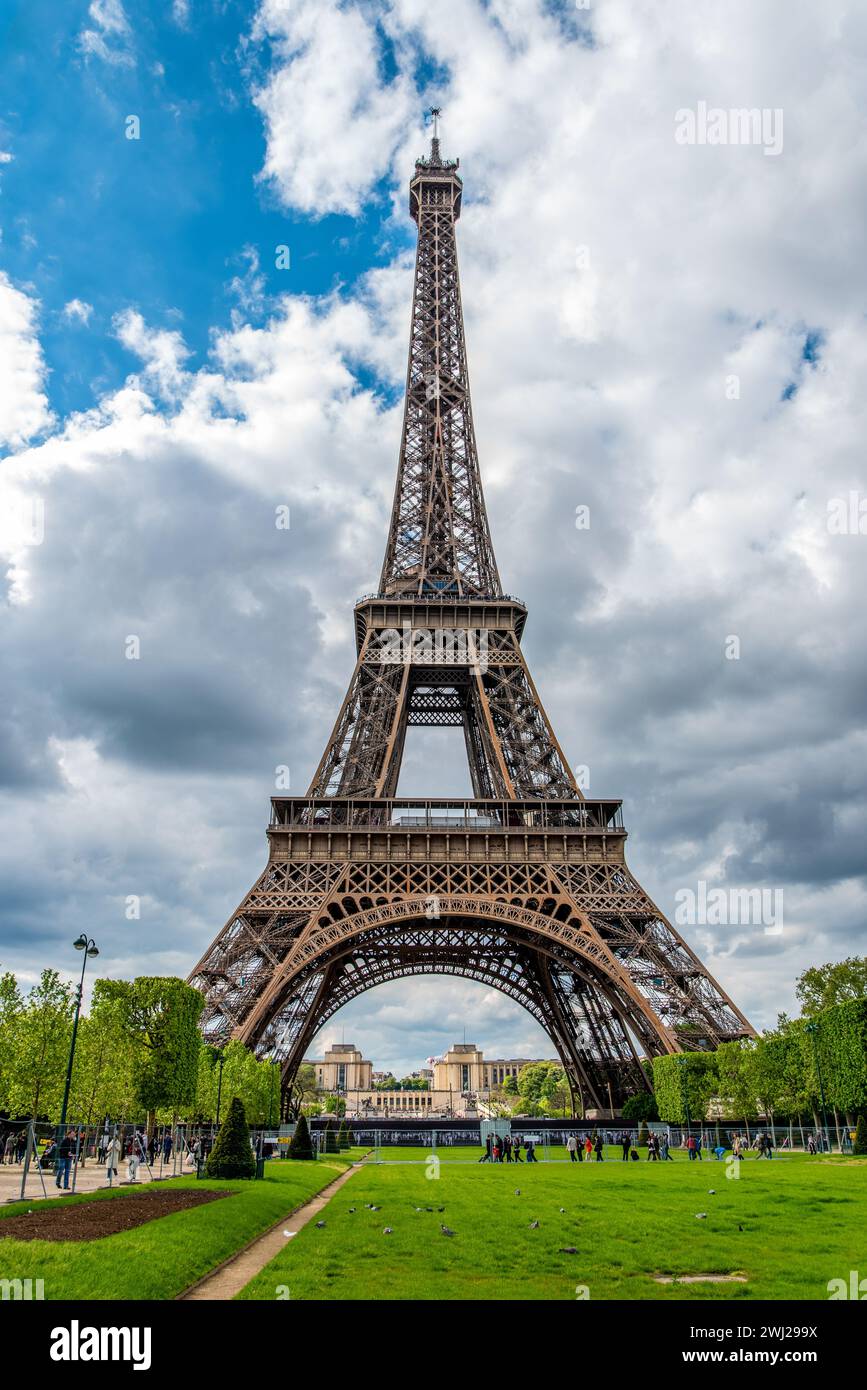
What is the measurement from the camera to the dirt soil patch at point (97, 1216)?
45.8 ft

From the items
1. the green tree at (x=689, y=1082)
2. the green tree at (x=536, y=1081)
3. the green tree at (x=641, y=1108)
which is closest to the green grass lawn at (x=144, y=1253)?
the green tree at (x=689, y=1082)

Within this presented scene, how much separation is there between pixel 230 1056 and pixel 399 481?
41.3 metres

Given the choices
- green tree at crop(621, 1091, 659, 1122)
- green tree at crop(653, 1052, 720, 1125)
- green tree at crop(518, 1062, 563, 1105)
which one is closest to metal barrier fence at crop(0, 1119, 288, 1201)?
green tree at crop(653, 1052, 720, 1125)

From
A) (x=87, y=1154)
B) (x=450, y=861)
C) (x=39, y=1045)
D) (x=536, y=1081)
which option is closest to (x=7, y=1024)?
(x=39, y=1045)

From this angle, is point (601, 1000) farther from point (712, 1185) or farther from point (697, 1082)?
point (712, 1185)

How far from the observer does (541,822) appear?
5278cm

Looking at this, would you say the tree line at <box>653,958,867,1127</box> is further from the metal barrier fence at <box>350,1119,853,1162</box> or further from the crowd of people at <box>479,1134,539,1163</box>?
the crowd of people at <box>479,1134,539,1163</box>

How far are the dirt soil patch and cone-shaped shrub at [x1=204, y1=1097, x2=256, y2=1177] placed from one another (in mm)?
4795

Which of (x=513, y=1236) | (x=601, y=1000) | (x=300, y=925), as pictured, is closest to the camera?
(x=513, y=1236)

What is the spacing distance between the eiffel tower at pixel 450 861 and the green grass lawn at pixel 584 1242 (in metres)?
20.4

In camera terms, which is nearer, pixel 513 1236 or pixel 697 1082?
pixel 513 1236

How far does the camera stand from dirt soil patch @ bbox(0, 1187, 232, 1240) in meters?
14.0

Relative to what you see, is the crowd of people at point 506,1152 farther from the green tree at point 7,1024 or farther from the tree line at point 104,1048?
the green tree at point 7,1024
